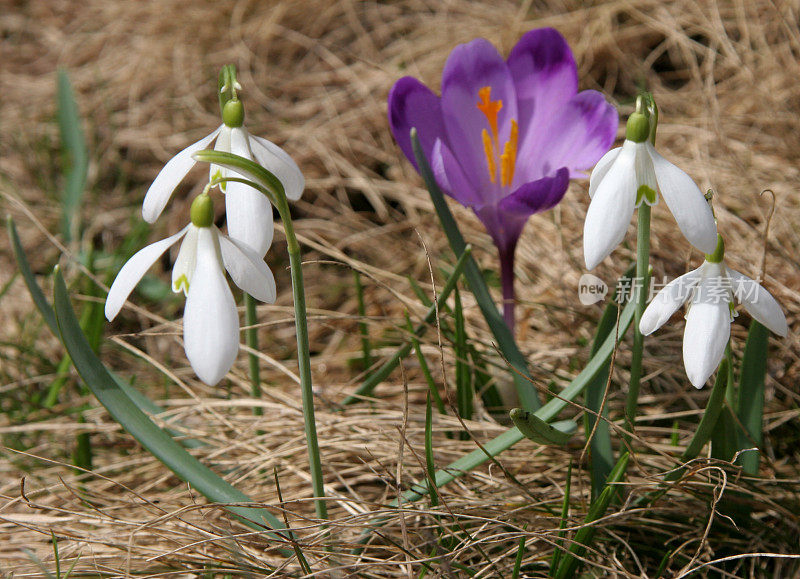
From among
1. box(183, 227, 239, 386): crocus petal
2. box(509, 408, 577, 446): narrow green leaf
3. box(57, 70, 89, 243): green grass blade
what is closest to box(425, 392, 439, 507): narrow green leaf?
box(509, 408, 577, 446): narrow green leaf

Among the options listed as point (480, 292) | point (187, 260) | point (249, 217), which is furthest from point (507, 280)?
point (187, 260)

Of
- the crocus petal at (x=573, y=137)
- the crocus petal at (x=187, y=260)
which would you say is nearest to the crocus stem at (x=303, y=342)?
the crocus petal at (x=187, y=260)

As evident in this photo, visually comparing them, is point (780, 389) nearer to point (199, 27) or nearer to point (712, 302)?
point (712, 302)

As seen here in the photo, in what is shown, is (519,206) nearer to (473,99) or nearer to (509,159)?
(509,159)

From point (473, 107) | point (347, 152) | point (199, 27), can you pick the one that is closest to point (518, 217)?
point (473, 107)

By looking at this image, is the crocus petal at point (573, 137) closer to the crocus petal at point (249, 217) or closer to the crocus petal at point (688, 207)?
the crocus petal at point (688, 207)

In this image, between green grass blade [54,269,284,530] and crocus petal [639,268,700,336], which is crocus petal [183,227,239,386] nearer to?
green grass blade [54,269,284,530]
